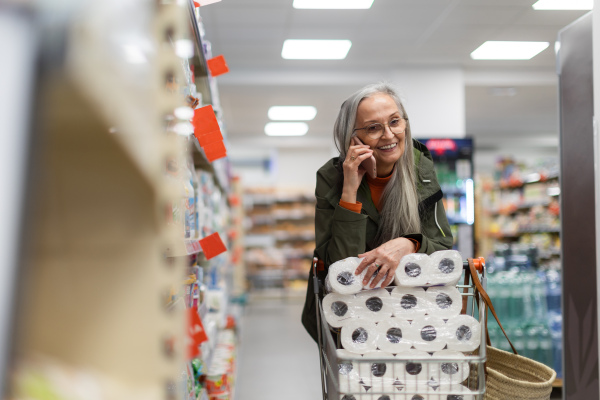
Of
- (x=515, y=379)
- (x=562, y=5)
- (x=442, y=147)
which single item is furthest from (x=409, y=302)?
(x=442, y=147)

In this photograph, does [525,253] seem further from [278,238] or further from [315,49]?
[278,238]

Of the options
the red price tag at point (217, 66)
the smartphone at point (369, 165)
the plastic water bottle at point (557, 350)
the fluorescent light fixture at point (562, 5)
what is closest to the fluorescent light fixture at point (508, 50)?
the fluorescent light fixture at point (562, 5)

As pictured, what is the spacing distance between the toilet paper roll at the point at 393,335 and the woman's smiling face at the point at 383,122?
61 centimetres

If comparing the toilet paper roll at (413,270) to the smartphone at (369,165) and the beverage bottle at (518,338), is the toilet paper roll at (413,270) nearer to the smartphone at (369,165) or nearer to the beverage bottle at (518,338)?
the smartphone at (369,165)

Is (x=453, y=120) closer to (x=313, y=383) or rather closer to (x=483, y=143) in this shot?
(x=313, y=383)

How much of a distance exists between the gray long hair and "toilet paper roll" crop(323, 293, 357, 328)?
1.14 ft

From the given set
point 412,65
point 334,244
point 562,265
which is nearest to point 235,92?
point 412,65

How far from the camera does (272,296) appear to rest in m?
10.5

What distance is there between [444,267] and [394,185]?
43 centimetres

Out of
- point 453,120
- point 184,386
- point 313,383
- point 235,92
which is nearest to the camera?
point 184,386

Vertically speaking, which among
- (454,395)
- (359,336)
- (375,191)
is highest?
(375,191)

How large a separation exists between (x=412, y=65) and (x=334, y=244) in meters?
5.17

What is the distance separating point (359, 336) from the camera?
1513mm

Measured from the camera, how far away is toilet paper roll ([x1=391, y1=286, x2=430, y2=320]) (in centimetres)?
152
